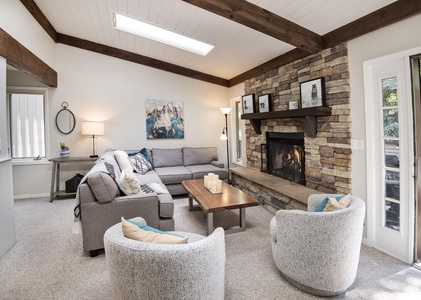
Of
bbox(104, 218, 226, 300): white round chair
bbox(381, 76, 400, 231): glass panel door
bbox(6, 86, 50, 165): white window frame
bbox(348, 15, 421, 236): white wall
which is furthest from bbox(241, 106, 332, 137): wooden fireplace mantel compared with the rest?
bbox(6, 86, 50, 165): white window frame

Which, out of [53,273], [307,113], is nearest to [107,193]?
[53,273]

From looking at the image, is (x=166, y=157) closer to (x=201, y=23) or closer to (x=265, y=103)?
(x=265, y=103)

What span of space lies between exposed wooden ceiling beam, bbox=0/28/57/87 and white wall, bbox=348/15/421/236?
4.00 metres

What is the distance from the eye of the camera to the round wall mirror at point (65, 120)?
509cm

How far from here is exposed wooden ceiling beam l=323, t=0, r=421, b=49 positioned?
2.19 meters

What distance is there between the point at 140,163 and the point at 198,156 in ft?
4.70

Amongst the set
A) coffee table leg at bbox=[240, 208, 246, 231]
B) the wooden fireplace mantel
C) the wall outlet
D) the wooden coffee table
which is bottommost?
coffee table leg at bbox=[240, 208, 246, 231]

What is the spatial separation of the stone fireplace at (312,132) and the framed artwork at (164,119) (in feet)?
6.37

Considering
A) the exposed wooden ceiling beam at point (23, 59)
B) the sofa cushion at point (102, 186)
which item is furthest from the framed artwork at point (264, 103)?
the exposed wooden ceiling beam at point (23, 59)

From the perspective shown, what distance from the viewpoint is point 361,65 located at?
272 centimetres

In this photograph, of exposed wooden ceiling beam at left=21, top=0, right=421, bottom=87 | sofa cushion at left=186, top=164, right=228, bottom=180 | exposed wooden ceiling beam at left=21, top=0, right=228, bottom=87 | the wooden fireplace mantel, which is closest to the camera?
exposed wooden ceiling beam at left=21, top=0, right=421, bottom=87

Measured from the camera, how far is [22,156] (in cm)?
502

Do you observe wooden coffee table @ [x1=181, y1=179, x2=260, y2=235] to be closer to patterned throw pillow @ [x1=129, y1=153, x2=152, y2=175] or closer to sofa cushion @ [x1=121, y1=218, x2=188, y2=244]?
sofa cushion @ [x1=121, y1=218, x2=188, y2=244]

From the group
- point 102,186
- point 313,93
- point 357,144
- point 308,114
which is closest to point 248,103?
point 313,93
